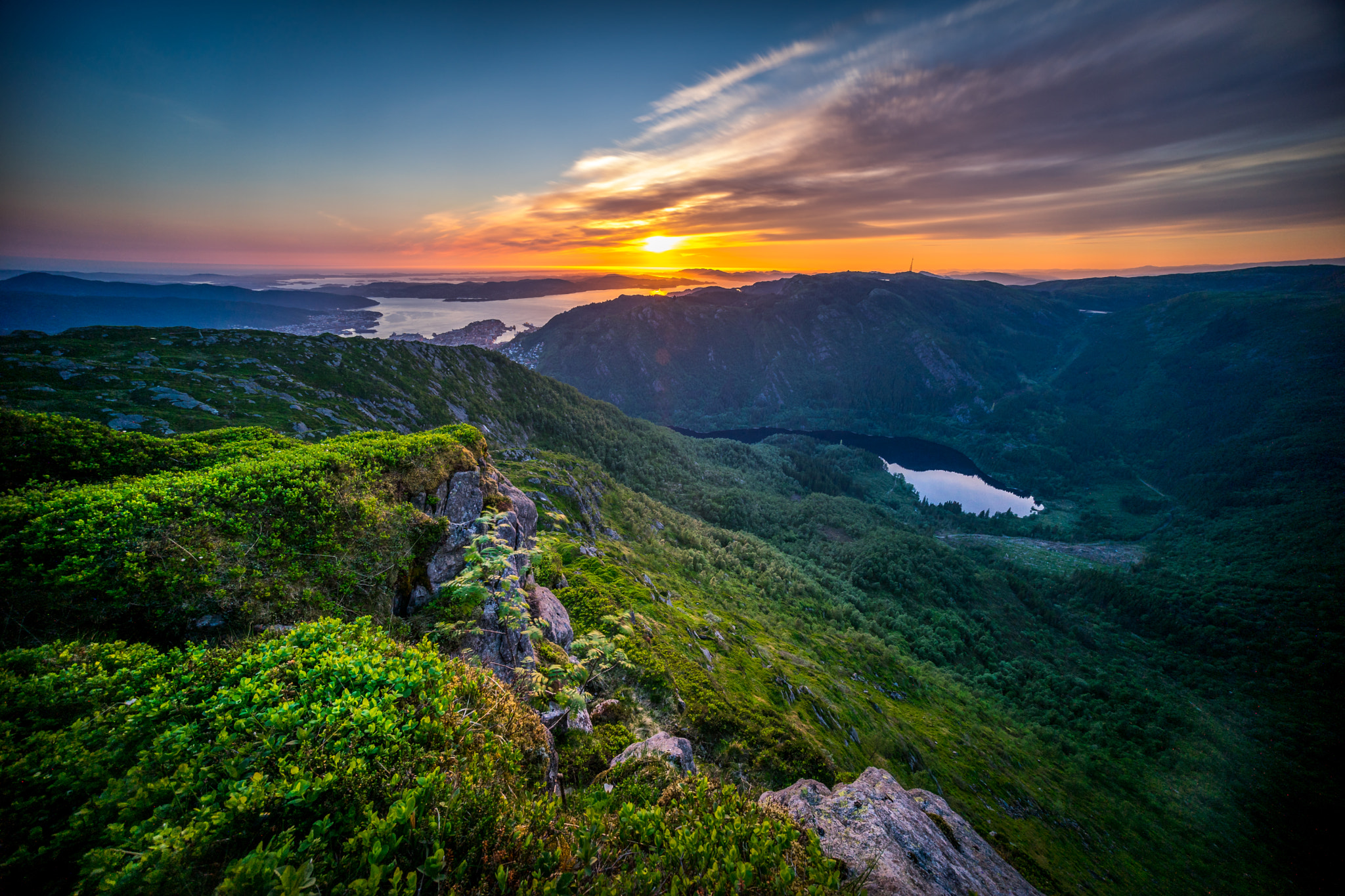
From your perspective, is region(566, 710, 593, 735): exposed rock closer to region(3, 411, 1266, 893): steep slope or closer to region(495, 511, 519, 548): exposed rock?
region(3, 411, 1266, 893): steep slope

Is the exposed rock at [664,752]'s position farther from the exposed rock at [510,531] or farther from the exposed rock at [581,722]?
the exposed rock at [510,531]

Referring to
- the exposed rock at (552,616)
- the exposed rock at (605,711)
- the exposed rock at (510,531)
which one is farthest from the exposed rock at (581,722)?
the exposed rock at (510,531)

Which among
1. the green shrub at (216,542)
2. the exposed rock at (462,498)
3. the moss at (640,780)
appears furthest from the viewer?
the exposed rock at (462,498)

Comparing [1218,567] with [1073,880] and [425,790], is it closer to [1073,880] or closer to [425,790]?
[1073,880]

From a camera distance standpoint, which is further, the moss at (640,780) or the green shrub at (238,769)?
the moss at (640,780)

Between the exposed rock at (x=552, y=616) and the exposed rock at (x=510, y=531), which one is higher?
the exposed rock at (x=510, y=531)

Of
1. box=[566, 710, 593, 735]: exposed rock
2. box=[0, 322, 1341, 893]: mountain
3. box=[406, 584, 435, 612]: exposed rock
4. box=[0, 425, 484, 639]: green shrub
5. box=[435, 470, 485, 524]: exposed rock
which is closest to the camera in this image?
box=[0, 322, 1341, 893]: mountain

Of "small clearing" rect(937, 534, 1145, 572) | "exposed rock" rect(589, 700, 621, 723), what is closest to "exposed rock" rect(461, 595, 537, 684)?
"exposed rock" rect(589, 700, 621, 723)
